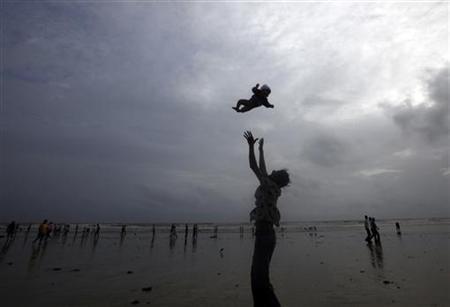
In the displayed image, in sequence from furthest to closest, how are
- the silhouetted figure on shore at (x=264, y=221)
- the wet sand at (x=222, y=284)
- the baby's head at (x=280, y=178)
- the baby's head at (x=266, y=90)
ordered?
the wet sand at (x=222, y=284) < the baby's head at (x=266, y=90) < the baby's head at (x=280, y=178) < the silhouetted figure on shore at (x=264, y=221)

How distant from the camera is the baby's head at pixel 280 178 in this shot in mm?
4691

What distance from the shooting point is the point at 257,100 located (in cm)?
577

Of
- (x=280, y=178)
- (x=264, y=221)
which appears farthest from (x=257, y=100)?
(x=264, y=221)

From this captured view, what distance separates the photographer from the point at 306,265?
1630 centimetres

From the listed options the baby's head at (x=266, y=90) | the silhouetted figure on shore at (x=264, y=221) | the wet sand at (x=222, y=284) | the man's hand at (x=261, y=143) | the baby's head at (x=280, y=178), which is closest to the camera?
the silhouetted figure on shore at (x=264, y=221)

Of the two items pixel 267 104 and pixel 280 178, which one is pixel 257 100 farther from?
pixel 280 178

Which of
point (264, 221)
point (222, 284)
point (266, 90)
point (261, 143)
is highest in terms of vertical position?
point (266, 90)

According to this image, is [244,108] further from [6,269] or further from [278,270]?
[6,269]

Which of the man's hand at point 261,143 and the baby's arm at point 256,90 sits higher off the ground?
the baby's arm at point 256,90

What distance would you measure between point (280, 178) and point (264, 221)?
0.74 m

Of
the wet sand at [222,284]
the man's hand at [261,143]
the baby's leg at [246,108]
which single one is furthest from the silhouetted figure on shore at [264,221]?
the wet sand at [222,284]

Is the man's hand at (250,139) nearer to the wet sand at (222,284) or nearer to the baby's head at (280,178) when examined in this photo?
the baby's head at (280,178)

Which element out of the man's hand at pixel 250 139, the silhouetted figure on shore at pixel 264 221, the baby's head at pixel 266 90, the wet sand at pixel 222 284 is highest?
the baby's head at pixel 266 90

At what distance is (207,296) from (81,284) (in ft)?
17.5
